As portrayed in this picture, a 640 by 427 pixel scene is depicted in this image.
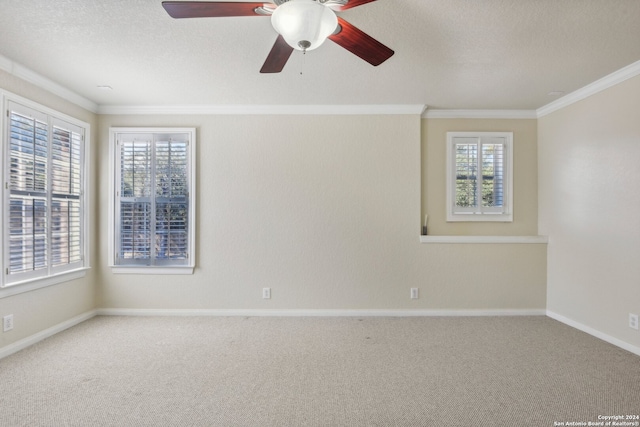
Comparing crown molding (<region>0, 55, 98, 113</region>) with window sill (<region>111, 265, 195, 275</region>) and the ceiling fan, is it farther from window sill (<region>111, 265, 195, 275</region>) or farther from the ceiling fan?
the ceiling fan

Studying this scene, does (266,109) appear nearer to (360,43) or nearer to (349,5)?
(360,43)

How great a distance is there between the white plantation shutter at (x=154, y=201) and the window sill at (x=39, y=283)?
0.40 metres

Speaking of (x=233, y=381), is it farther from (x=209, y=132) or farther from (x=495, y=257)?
(x=495, y=257)

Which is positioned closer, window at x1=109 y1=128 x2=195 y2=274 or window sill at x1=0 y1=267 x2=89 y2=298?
window sill at x1=0 y1=267 x2=89 y2=298

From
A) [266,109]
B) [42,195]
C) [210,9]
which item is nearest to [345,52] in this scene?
[210,9]

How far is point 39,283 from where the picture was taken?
3055mm

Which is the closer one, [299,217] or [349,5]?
[349,5]

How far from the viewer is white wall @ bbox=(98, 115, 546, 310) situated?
3895 mm

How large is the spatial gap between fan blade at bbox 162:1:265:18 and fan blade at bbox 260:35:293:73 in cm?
28

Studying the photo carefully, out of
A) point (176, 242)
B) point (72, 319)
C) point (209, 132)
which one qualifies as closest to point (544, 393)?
point (176, 242)

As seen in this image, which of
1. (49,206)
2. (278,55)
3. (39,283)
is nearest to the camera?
(278,55)

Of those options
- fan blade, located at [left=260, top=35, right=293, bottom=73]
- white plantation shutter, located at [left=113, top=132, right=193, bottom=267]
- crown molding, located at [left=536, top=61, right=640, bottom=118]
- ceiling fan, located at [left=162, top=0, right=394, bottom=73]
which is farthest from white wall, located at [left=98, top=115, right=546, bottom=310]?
ceiling fan, located at [left=162, top=0, right=394, bottom=73]

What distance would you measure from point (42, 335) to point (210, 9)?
3.48 meters

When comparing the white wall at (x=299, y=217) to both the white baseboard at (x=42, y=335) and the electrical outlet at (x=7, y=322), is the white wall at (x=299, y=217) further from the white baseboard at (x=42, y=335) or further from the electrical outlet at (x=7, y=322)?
the electrical outlet at (x=7, y=322)
